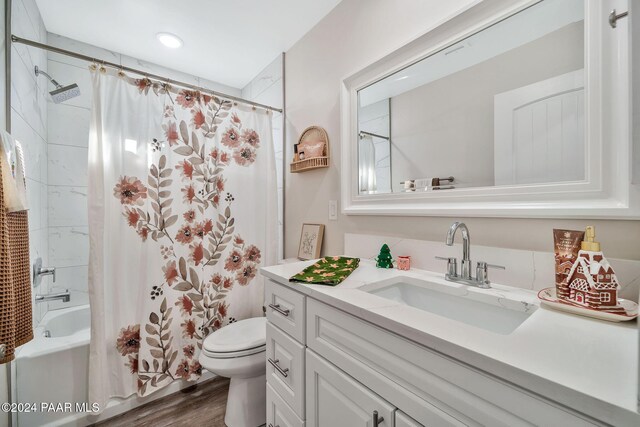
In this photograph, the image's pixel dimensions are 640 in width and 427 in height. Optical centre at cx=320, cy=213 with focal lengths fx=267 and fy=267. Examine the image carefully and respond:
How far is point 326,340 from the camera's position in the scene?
869 mm

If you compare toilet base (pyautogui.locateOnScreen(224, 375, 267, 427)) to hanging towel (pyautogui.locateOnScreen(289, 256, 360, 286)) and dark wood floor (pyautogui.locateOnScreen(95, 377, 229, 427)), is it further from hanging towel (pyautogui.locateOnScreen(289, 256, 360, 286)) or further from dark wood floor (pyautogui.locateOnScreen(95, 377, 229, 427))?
hanging towel (pyautogui.locateOnScreen(289, 256, 360, 286))

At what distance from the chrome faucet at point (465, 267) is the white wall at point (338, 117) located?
9 centimetres

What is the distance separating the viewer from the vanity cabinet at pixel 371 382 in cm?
48

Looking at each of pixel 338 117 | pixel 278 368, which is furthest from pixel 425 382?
pixel 338 117

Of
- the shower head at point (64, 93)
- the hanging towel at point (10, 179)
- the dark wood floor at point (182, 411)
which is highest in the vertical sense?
the shower head at point (64, 93)

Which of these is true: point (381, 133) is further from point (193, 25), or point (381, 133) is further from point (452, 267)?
point (193, 25)

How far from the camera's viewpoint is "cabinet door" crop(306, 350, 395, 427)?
70 centimetres

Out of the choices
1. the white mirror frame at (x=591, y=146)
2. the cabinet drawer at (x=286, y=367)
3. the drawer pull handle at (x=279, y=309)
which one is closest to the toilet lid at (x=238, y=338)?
the cabinet drawer at (x=286, y=367)

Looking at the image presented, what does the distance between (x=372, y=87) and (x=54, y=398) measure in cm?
226

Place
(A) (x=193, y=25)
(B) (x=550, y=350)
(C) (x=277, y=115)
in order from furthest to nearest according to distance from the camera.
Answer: (C) (x=277, y=115)
(A) (x=193, y=25)
(B) (x=550, y=350)

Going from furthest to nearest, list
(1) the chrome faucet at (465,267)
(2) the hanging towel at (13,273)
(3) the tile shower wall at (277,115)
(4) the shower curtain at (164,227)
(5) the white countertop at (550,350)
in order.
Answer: (3) the tile shower wall at (277,115)
(4) the shower curtain at (164,227)
(1) the chrome faucet at (465,267)
(2) the hanging towel at (13,273)
(5) the white countertop at (550,350)

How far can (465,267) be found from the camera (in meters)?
0.95

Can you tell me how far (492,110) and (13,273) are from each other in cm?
173

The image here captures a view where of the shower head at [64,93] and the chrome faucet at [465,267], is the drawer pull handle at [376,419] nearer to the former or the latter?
the chrome faucet at [465,267]
